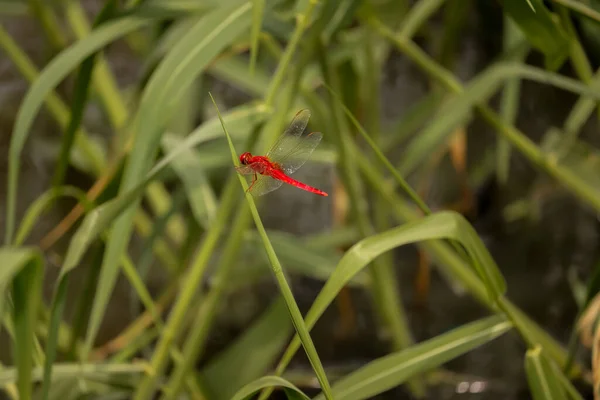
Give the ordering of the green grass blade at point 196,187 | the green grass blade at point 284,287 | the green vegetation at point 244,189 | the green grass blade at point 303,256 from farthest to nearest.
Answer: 1. the green grass blade at point 303,256
2. the green grass blade at point 196,187
3. the green vegetation at point 244,189
4. the green grass blade at point 284,287

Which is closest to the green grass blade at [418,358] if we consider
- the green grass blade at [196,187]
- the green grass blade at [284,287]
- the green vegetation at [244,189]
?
the green vegetation at [244,189]

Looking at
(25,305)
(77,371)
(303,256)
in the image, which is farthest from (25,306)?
(303,256)

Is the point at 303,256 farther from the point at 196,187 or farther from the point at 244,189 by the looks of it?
the point at 244,189

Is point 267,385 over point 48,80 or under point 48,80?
under

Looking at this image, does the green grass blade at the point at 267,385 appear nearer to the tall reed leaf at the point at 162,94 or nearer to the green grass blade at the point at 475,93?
the tall reed leaf at the point at 162,94

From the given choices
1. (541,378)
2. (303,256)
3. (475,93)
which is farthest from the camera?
(303,256)

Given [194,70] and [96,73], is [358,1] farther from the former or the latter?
[96,73]

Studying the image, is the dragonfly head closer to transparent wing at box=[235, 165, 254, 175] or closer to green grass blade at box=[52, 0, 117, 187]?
transparent wing at box=[235, 165, 254, 175]
